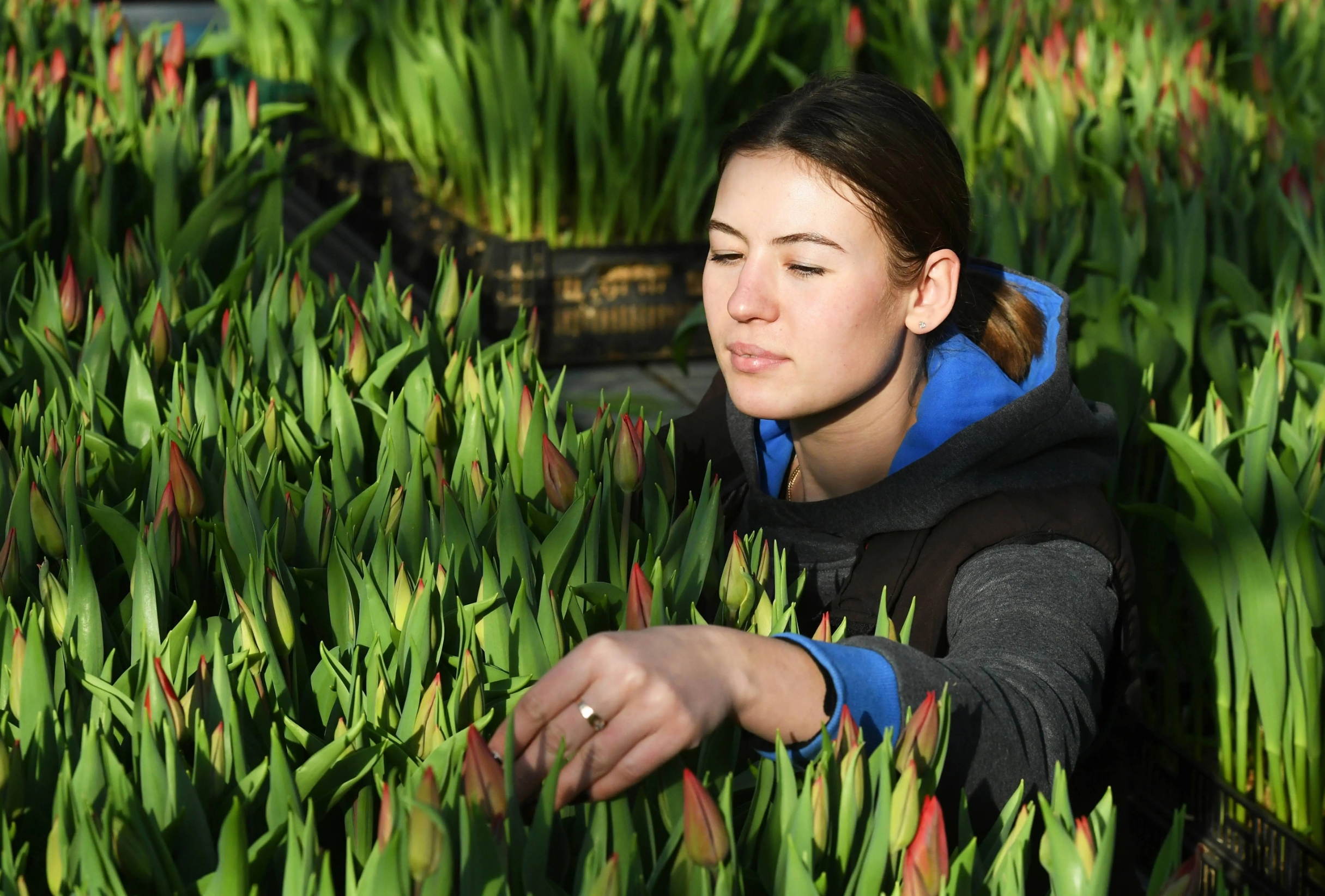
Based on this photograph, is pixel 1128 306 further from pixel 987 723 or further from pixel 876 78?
pixel 987 723

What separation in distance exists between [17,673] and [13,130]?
6.12ft

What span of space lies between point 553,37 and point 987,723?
3484 millimetres

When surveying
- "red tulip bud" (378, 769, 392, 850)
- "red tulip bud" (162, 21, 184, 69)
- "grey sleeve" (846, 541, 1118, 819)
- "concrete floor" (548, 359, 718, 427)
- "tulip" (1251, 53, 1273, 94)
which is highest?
"tulip" (1251, 53, 1273, 94)

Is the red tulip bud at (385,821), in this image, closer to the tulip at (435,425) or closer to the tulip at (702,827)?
the tulip at (702,827)

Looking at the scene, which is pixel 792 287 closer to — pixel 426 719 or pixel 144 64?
pixel 426 719

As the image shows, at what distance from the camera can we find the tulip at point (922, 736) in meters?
1.02

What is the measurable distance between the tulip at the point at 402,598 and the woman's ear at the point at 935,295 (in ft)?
2.64

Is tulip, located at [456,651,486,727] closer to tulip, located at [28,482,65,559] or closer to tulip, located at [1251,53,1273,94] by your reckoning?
tulip, located at [28,482,65,559]

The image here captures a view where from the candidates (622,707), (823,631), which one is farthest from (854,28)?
(622,707)

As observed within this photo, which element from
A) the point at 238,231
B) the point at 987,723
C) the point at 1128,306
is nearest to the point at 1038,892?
the point at 987,723

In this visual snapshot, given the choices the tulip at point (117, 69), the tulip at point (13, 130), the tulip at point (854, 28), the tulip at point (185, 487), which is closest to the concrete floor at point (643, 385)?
the tulip at point (854, 28)

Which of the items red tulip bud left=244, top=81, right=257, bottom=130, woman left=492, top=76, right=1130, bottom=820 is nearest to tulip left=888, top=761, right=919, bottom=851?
woman left=492, top=76, right=1130, bottom=820

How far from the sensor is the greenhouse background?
97cm

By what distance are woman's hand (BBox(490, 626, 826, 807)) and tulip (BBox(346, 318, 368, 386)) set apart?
3.02 ft
